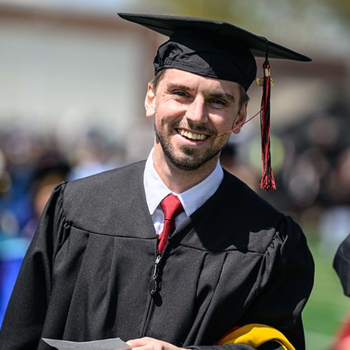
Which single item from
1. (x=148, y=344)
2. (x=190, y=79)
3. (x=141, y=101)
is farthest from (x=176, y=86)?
(x=141, y=101)

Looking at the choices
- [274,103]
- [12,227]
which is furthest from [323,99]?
[12,227]

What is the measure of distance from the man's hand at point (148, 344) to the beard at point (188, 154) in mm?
685

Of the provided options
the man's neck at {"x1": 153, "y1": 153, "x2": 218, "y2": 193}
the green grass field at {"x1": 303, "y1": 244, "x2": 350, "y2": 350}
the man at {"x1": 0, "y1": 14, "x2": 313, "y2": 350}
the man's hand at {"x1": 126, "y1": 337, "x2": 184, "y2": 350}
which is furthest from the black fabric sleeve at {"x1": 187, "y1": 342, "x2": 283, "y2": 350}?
the green grass field at {"x1": 303, "y1": 244, "x2": 350, "y2": 350}

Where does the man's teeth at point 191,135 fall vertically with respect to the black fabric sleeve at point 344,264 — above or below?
above

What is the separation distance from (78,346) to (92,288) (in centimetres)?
30

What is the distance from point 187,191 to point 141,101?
99.6ft

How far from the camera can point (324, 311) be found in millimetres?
11648

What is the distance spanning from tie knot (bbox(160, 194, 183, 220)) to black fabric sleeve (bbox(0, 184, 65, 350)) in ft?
1.36

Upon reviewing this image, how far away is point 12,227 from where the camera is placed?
9.67m

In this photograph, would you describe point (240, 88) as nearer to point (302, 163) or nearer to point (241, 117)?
point (241, 117)

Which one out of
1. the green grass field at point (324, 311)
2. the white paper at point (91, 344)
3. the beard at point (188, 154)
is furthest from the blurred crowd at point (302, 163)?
the white paper at point (91, 344)

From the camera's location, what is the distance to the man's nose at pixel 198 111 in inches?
131

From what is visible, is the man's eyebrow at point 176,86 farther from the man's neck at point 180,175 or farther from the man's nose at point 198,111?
the man's neck at point 180,175

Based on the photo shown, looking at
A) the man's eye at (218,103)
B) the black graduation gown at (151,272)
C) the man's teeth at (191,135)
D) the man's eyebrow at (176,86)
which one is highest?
the man's eyebrow at (176,86)
